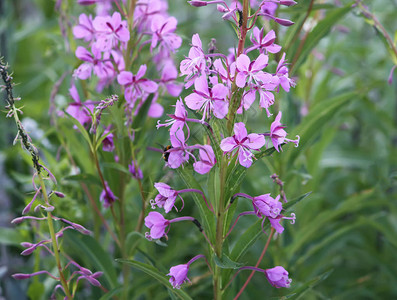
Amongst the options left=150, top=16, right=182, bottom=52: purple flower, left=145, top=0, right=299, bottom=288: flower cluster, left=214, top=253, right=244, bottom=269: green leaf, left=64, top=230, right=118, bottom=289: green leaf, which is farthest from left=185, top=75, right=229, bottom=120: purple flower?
left=64, top=230, right=118, bottom=289: green leaf

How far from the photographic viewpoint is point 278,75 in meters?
1.12

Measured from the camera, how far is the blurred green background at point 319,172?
173 centimetres

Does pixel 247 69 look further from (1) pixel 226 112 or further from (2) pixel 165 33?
(2) pixel 165 33

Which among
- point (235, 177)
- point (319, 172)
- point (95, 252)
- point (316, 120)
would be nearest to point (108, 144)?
point (95, 252)

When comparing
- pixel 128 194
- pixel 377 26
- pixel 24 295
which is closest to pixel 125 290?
pixel 128 194

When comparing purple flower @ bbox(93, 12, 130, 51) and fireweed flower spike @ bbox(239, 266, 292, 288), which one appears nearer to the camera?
fireweed flower spike @ bbox(239, 266, 292, 288)

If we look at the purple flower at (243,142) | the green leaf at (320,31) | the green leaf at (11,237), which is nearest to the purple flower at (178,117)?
the purple flower at (243,142)

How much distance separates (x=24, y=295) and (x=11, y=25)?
136cm

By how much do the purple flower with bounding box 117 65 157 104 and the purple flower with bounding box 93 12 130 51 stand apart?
0.12m

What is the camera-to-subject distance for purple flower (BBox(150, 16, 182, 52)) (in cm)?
144

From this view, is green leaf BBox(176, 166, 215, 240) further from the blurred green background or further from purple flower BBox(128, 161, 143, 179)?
the blurred green background

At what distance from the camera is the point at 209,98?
3.39 ft

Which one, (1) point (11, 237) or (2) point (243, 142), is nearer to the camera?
(2) point (243, 142)

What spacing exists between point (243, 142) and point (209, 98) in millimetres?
128
